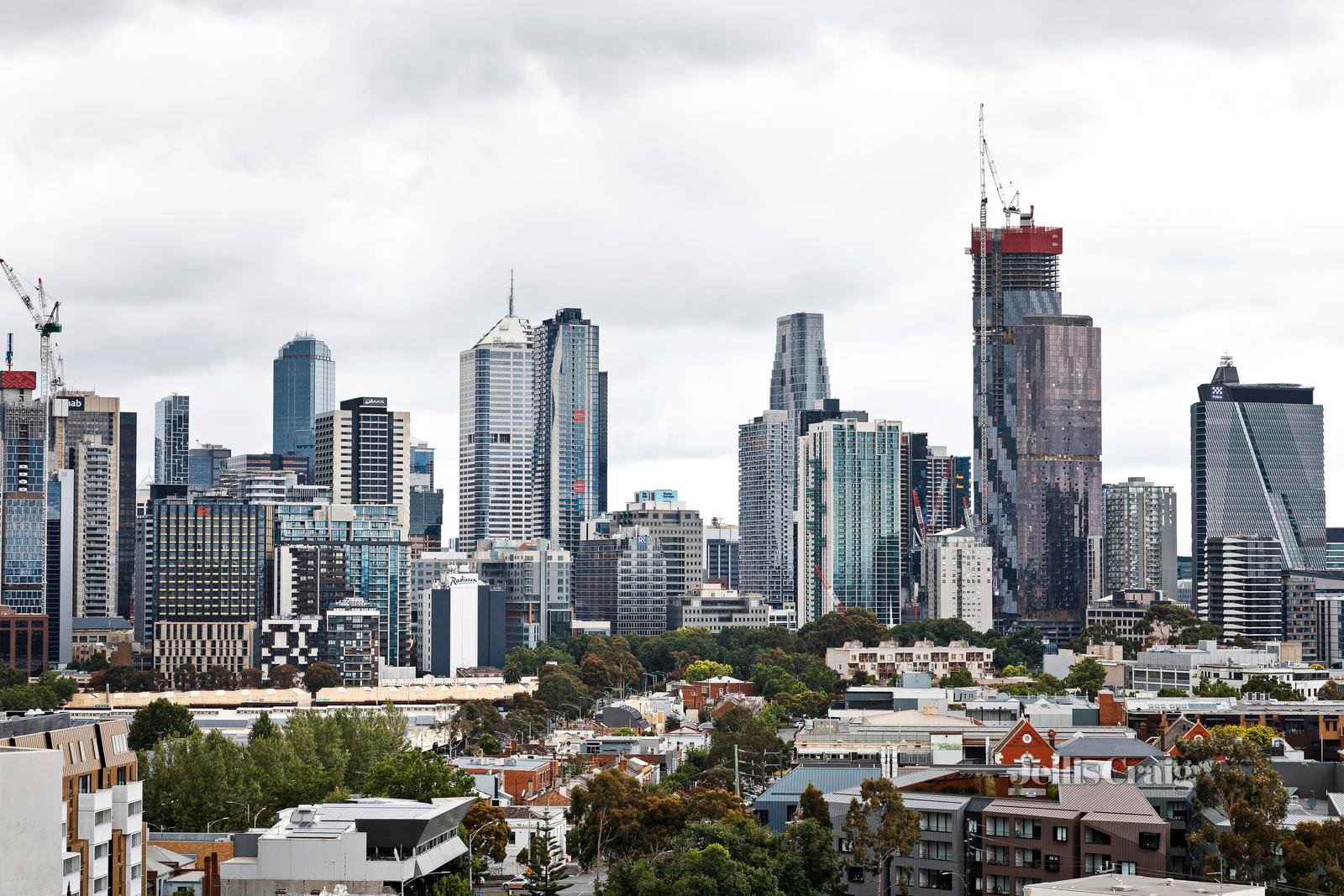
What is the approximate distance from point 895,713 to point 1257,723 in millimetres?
29509

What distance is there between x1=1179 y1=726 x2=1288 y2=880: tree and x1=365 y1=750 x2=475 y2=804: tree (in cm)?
4429

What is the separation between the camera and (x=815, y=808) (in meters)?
110

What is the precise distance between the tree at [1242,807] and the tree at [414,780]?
1744 inches

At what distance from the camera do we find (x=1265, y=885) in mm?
89562

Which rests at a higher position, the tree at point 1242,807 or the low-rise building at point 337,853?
the tree at point 1242,807

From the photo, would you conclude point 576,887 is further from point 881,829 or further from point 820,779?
point 881,829

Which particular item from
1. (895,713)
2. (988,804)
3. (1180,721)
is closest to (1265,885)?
(988,804)

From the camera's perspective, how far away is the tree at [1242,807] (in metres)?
91.8

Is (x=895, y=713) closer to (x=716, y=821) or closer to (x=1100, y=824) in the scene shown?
(x=716, y=821)

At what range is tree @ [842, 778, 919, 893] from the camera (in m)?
101

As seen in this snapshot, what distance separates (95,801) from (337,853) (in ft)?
39.1

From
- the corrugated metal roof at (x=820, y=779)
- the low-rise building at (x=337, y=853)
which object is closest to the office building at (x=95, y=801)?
the low-rise building at (x=337, y=853)

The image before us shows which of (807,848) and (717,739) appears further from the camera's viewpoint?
(717,739)

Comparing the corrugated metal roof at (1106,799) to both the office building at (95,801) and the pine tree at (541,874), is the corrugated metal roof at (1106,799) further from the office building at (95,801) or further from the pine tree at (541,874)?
the office building at (95,801)
